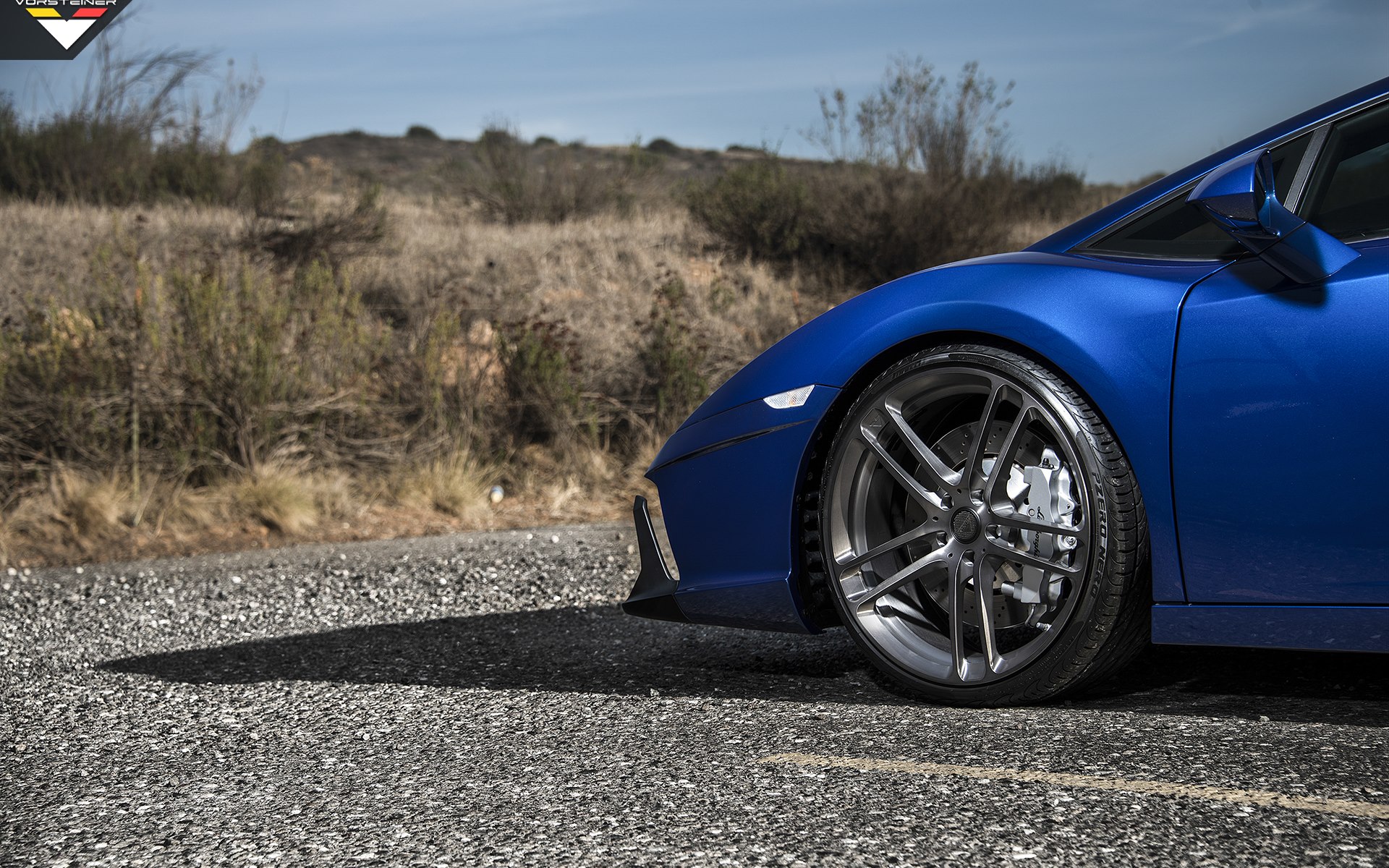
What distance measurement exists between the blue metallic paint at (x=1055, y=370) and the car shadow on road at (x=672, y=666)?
36 centimetres

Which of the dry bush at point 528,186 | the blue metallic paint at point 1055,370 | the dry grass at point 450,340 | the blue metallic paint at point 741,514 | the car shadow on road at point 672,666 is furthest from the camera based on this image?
the dry bush at point 528,186

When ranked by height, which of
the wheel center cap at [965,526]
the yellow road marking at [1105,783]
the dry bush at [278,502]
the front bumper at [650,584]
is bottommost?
the dry bush at [278,502]

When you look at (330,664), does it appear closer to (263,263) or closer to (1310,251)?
(1310,251)

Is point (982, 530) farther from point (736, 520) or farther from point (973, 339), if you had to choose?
point (736, 520)

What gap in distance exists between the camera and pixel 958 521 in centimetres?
307

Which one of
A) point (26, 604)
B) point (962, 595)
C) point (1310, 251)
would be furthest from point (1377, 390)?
point (26, 604)

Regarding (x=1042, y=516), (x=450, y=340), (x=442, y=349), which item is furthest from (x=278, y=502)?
(x=1042, y=516)

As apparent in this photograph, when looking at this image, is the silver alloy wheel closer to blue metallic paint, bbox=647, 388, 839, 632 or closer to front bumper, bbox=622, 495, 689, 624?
blue metallic paint, bbox=647, 388, 839, 632

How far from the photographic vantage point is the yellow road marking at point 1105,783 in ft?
7.71

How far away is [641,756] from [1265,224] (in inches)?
69.3

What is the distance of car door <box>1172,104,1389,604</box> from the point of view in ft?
8.53

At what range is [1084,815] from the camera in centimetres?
237

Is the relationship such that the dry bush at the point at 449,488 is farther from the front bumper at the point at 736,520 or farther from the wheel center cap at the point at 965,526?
the wheel center cap at the point at 965,526

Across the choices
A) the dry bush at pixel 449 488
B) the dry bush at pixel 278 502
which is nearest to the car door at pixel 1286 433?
the dry bush at pixel 449 488
